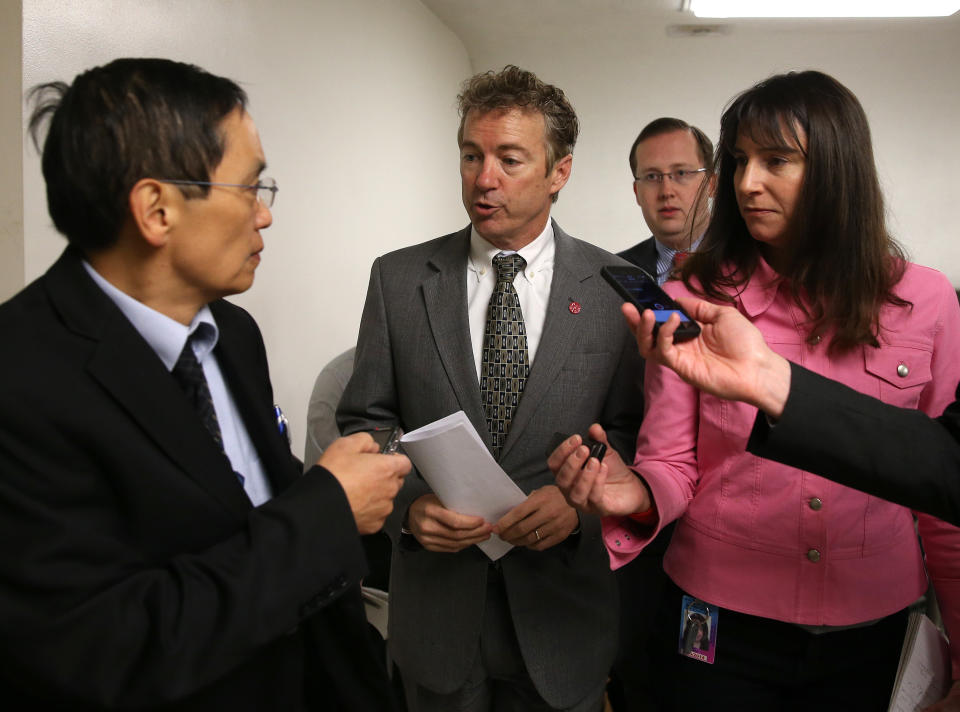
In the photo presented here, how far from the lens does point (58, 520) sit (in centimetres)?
92

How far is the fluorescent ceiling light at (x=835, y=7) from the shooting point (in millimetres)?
4309

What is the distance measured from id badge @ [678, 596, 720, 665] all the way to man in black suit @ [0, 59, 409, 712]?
66 cm

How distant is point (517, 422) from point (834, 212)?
0.79 meters

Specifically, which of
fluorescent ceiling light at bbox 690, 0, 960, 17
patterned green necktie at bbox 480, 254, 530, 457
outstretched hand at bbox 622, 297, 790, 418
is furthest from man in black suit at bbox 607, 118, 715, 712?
outstretched hand at bbox 622, 297, 790, 418

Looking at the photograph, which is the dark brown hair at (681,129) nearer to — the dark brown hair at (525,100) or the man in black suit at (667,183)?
the man in black suit at (667,183)

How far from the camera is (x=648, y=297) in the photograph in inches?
50.9

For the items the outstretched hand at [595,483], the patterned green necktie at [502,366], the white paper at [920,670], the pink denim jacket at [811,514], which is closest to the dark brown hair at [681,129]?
the patterned green necktie at [502,366]

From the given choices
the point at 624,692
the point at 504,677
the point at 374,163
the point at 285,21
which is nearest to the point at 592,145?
the point at 374,163

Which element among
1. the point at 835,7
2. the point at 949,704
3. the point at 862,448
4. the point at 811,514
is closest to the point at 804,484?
the point at 811,514

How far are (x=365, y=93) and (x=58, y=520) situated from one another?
3.29 m

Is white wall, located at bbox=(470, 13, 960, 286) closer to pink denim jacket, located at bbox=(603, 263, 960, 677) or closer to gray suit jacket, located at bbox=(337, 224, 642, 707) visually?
gray suit jacket, located at bbox=(337, 224, 642, 707)

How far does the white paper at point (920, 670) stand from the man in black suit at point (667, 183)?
2.05 m

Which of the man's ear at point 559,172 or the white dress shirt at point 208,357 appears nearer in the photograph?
the white dress shirt at point 208,357

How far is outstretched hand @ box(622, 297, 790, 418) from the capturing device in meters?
1.13
